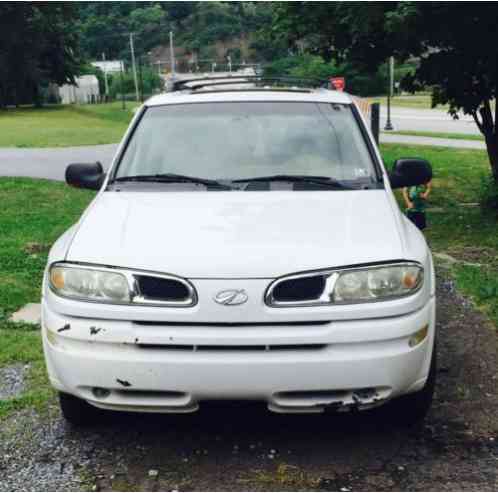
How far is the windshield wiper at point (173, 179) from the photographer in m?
4.52

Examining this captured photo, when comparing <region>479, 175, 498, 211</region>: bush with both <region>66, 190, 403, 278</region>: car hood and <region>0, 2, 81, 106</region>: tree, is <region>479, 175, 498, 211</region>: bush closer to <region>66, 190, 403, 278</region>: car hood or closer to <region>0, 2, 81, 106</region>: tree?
<region>66, 190, 403, 278</region>: car hood

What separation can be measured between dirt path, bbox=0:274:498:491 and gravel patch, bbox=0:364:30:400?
0.36 m

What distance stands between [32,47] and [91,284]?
58.5m

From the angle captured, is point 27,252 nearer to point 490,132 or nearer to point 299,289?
point 299,289

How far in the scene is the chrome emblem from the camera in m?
3.40

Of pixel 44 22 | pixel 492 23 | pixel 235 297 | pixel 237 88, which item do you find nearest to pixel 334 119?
pixel 237 88

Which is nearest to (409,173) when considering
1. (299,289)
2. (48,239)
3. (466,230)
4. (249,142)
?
(249,142)

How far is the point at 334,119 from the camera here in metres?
5.04

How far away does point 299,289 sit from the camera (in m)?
3.47

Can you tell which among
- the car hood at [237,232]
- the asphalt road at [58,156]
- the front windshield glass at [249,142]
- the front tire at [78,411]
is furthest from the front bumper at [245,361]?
the asphalt road at [58,156]

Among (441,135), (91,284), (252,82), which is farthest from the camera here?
(441,135)

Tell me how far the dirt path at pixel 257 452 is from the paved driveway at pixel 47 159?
12.9 m

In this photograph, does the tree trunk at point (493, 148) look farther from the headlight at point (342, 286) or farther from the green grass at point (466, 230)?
the headlight at point (342, 286)

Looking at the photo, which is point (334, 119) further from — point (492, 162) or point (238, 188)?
point (492, 162)
